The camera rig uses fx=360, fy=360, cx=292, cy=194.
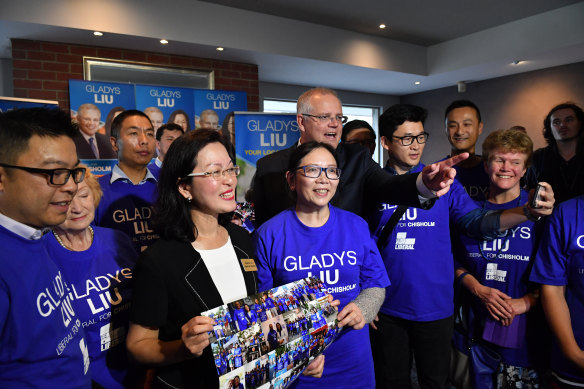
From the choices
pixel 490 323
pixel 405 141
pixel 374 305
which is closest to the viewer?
pixel 374 305

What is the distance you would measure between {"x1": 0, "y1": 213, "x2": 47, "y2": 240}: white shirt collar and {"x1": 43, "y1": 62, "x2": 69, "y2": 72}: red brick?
15.6 ft

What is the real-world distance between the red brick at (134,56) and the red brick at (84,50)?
0.37 meters

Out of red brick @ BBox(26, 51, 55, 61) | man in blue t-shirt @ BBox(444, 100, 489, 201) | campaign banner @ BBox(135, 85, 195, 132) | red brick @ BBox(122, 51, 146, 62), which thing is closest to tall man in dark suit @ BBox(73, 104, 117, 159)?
campaign banner @ BBox(135, 85, 195, 132)

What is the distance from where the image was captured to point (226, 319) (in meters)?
1.05

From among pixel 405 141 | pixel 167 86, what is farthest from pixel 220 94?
pixel 405 141

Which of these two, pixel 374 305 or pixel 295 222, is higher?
pixel 295 222

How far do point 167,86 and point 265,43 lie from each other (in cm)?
→ 163

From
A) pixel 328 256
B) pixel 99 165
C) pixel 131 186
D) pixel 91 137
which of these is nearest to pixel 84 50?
pixel 91 137

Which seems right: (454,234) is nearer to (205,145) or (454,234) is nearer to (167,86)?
(205,145)

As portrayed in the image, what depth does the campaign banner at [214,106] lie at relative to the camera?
18.6 feet

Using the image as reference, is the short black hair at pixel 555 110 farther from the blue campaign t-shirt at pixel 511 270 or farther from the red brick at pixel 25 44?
the red brick at pixel 25 44

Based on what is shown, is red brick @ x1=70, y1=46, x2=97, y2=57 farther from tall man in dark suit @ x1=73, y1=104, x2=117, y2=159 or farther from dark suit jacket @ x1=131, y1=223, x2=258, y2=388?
dark suit jacket @ x1=131, y1=223, x2=258, y2=388

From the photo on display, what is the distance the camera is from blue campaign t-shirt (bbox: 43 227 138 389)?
1.45 meters

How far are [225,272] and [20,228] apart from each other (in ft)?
2.16
